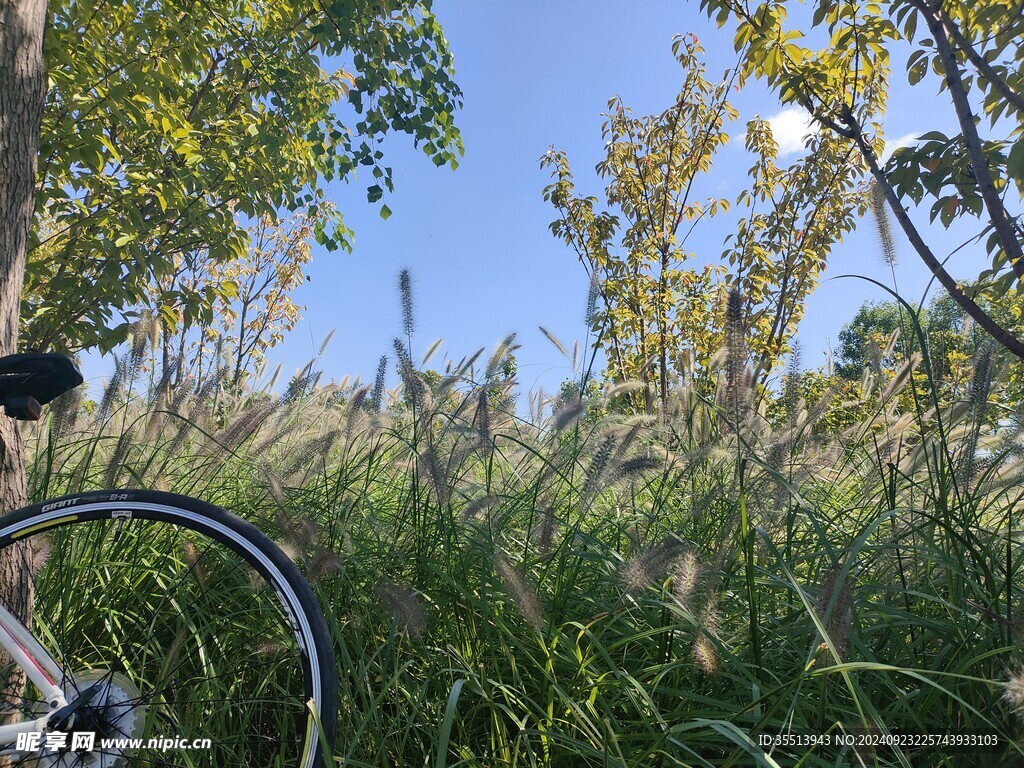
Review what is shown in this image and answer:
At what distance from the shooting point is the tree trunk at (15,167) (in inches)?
65.1

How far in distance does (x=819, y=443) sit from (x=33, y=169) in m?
2.47

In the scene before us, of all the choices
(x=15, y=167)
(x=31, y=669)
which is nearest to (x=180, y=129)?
(x=15, y=167)

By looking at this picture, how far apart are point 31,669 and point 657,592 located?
4.03 ft

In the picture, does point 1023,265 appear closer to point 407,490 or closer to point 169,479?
point 407,490

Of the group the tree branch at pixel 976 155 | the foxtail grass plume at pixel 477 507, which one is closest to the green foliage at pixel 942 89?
the tree branch at pixel 976 155

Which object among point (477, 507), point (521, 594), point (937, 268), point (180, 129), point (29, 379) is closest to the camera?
point (521, 594)

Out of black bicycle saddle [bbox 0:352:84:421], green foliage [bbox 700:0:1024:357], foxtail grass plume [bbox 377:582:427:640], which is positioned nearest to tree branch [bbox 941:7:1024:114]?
green foliage [bbox 700:0:1024:357]

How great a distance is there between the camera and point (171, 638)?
1846 mm

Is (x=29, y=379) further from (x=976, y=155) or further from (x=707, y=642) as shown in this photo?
(x=976, y=155)

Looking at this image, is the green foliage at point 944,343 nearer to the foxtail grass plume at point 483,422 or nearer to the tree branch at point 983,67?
the tree branch at point 983,67

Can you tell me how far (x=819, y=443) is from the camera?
7.30 feet

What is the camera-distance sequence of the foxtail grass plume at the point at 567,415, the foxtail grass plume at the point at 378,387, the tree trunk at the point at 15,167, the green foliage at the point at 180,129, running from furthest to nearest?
the green foliage at the point at 180,129 < the foxtail grass plume at the point at 378,387 < the foxtail grass plume at the point at 567,415 < the tree trunk at the point at 15,167

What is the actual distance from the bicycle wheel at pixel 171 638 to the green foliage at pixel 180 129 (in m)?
2.08

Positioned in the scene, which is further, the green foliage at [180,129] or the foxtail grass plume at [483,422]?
the green foliage at [180,129]
